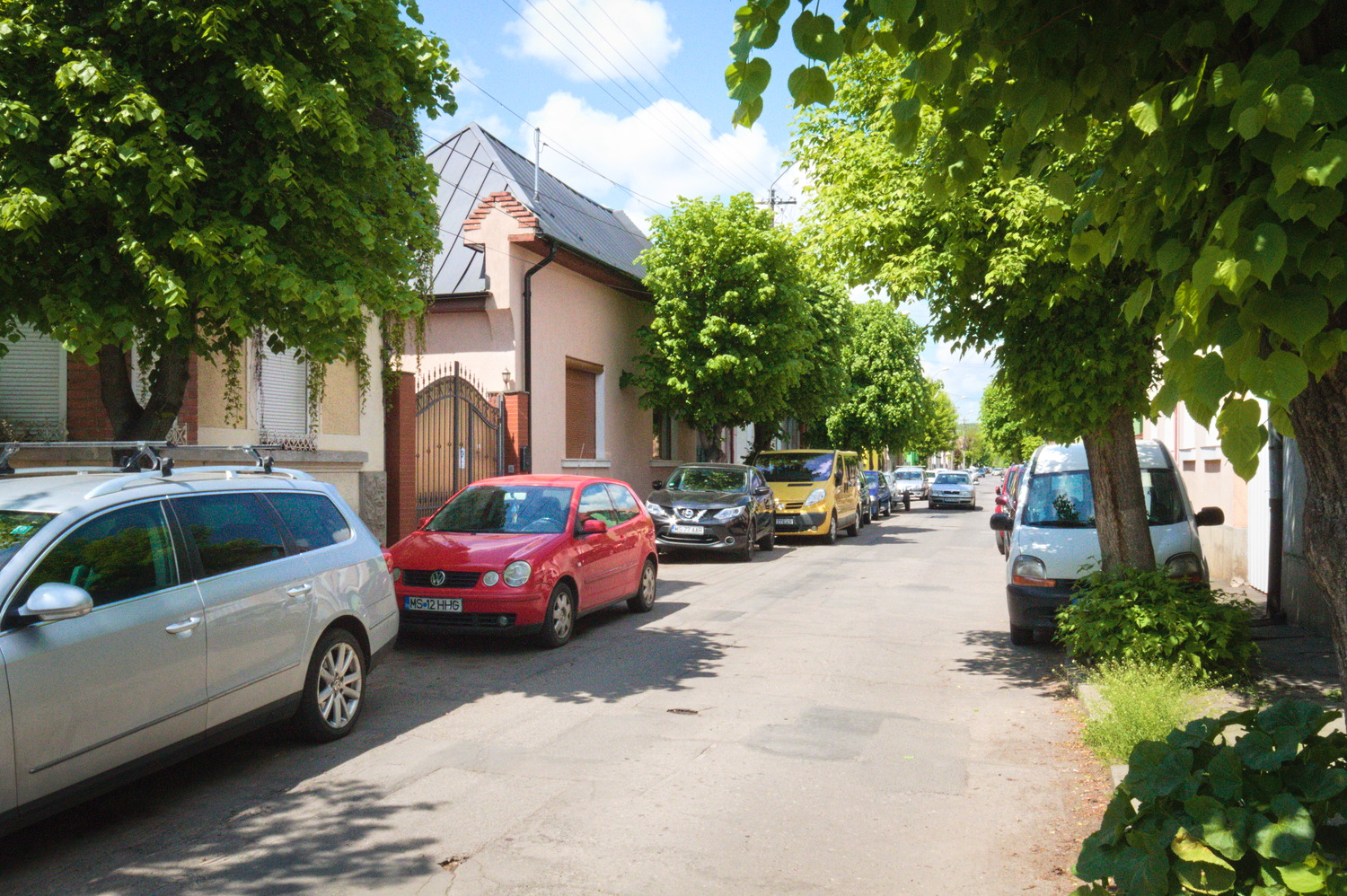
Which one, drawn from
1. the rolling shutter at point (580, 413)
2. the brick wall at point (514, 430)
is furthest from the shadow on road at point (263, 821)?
the rolling shutter at point (580, 413)

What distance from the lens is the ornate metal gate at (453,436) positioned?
16.5 meters

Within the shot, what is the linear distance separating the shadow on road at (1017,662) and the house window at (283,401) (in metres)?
8.36

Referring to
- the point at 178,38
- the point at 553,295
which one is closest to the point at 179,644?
the point at 178,38

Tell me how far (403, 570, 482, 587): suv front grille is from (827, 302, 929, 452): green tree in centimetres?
3265

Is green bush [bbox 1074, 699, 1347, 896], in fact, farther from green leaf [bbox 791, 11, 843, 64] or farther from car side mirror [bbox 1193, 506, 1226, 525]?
car side mirror [bbox 1193, 506, 1226, 525]

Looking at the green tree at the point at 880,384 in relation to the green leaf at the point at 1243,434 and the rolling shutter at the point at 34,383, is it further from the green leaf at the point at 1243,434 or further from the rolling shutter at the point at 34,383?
the green leaf at the point at 1243,434

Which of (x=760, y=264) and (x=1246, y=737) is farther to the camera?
(x=760, y=264)

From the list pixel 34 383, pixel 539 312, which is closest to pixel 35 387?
pixel 34 383

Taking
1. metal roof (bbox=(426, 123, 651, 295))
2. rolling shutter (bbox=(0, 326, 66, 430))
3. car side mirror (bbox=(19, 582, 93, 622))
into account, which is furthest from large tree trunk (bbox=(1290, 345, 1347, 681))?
metal roof (bbox=(426, 123, 651, 295))

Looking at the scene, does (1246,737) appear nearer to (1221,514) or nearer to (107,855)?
(107,855)

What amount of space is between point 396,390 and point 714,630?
22.4 feet

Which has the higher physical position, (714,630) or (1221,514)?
(1221,514)

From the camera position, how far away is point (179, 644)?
16.6ft

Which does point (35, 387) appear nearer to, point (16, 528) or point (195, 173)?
point (195, 173)
